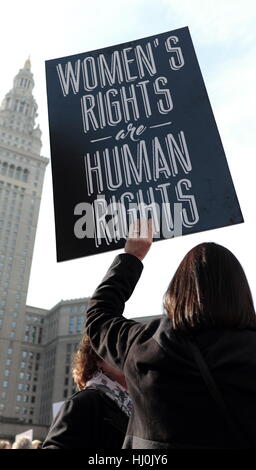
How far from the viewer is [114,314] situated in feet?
5.88

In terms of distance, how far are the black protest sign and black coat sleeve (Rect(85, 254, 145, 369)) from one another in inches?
26.1

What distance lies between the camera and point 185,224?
261 cm

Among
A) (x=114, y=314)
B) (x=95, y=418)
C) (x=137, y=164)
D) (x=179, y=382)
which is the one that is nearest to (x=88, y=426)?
(x=95, y=418)

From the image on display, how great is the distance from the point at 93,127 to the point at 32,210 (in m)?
80.9

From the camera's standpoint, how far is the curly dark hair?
249cm

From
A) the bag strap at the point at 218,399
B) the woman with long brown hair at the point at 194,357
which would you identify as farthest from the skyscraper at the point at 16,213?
the bag strap at the point at 218,399

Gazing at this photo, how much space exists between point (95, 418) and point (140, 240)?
837mm

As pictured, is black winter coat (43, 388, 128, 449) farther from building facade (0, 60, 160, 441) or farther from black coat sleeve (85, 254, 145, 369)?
building facade (0, 60, 160, 441)

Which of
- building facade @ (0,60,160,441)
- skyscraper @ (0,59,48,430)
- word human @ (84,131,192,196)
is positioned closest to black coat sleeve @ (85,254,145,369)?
word human @ (84,131,192,196)

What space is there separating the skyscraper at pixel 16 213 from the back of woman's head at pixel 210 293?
250ft

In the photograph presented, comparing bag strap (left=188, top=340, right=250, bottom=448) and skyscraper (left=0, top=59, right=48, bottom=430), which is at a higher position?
skyscraper (left=0, top=59, right=48, bottom=430)

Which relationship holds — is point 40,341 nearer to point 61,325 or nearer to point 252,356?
point 61,325

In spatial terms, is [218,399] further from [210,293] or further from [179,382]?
[210,293]

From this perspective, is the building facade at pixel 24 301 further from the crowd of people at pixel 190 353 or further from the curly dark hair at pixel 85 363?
the crowd of people at pixel 190 353
